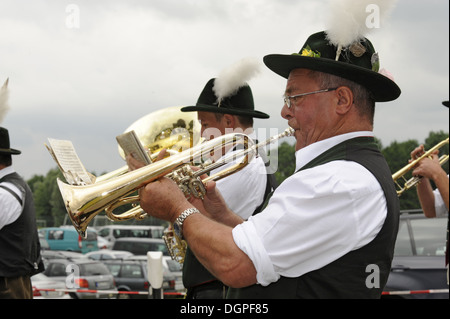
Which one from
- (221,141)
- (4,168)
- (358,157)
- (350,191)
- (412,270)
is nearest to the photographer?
(350,191)

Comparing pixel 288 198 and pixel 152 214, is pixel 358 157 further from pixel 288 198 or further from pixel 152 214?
pixel 152 214

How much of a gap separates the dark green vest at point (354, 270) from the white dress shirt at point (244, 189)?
1.47 metres

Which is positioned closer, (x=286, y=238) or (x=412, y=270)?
(x=286, y=238)

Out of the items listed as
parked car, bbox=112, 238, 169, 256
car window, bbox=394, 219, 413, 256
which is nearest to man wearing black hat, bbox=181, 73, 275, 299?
car window, bbox=394, 219, 413, 256

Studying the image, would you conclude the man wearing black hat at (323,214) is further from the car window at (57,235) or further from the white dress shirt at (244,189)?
the car window at (57,235)

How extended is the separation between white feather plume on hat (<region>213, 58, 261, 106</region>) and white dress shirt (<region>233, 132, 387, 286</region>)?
2.18 metres

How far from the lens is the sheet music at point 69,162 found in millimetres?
2895

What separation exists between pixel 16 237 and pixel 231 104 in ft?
8.81

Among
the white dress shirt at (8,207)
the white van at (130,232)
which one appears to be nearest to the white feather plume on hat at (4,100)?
the white dress shirt at (8,207)

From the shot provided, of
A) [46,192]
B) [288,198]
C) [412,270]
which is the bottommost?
[46,192]

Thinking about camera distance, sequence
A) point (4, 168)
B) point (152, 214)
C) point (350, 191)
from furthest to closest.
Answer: point (4, 168), point (152, 214), point (350, 191)

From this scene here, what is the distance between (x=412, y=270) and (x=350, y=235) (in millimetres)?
5821

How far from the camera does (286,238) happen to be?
212 centimetres

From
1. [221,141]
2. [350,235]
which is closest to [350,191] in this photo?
[350,235]
